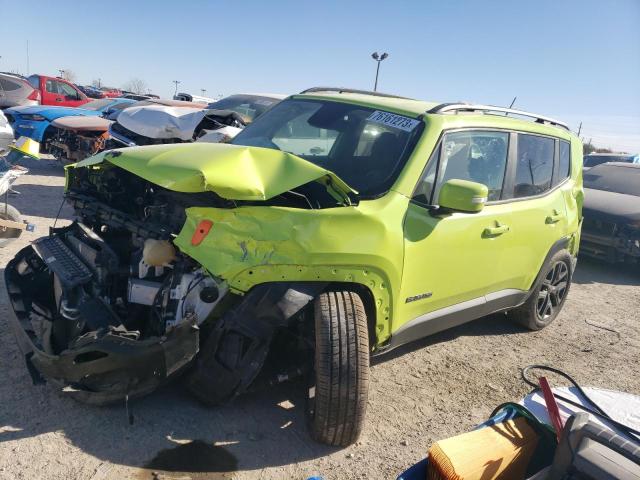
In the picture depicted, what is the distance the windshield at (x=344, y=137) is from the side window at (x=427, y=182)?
16cm

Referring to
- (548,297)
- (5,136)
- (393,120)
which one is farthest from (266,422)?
(5,136)

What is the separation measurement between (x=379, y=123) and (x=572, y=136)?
8.71ft

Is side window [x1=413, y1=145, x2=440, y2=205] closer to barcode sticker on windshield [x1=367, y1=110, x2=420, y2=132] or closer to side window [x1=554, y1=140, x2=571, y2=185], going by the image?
barcode sticker on windshield [x1=367, y1=110, x2=420, y2=132]

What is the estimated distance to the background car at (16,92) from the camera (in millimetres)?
13203

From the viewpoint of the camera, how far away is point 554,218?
4.58 m

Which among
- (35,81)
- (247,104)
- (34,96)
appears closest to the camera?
(247,104)

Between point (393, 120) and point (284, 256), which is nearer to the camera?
point (284, 256)

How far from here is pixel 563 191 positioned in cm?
486

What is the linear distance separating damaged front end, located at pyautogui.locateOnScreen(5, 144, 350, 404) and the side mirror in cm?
68

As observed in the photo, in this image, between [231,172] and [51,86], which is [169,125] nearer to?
[231,172]

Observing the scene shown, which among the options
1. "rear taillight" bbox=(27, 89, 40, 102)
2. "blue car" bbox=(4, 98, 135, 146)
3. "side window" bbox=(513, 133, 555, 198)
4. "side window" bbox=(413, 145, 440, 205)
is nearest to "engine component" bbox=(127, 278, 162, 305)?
"side window" bbox=(413, 145, 440, 205)

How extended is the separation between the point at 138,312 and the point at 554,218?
3500 millimetres

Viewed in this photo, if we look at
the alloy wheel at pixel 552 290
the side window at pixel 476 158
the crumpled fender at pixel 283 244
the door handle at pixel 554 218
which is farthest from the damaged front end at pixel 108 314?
the alloy wheel at pixel 552 290

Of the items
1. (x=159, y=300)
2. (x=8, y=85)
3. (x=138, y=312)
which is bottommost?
(x=138, y=312)
